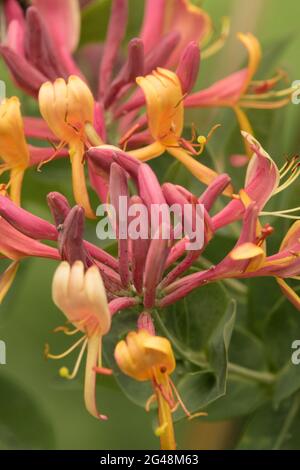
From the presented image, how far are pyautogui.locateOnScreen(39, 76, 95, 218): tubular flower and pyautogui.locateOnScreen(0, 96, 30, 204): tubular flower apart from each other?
0.03 metres

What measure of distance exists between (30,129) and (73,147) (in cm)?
16

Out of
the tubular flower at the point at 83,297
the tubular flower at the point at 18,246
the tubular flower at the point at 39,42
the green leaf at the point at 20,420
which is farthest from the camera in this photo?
the green leaf at the point at 20,420

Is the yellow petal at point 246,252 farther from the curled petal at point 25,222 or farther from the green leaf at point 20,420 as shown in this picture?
the green leaf at point 20,420

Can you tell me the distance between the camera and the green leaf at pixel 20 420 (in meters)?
1.24

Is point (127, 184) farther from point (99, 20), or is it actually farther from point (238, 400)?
point (99, 20)

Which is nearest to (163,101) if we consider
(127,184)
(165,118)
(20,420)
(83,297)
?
(165,118)

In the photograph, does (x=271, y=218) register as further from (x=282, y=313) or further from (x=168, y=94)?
(x=168, y=94)

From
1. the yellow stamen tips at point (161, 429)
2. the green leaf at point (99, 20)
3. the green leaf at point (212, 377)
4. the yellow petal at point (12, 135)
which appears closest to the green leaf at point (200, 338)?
the green leaf at point (212, 377)

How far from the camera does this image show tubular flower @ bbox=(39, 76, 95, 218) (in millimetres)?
980

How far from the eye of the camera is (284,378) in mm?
1109

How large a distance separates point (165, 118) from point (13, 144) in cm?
16

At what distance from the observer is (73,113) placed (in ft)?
3.23

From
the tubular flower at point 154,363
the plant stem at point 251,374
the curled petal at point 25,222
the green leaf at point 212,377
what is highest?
the curled petal at point 25,222

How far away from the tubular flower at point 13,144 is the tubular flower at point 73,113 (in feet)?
0.09
